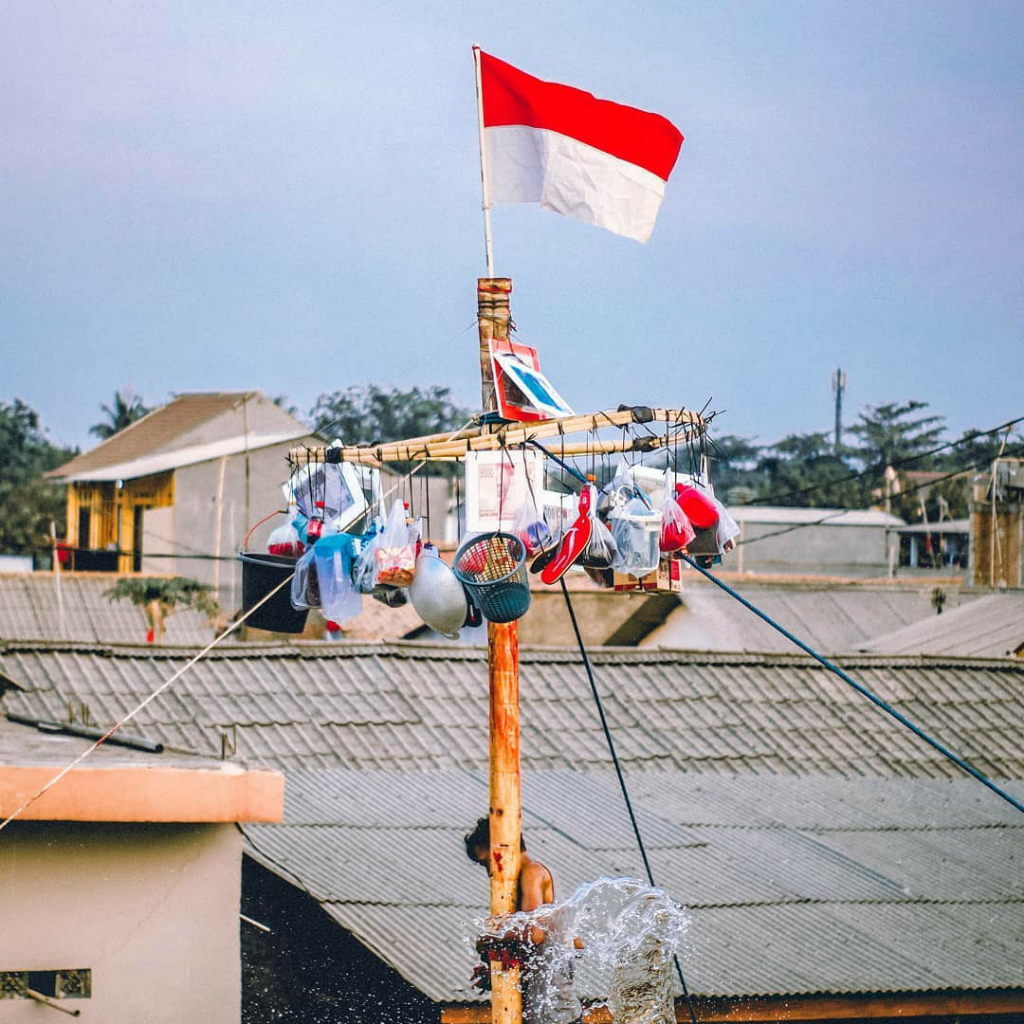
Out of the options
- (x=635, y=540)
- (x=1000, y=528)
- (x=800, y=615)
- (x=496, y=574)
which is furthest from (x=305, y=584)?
(x=1000, y=528)

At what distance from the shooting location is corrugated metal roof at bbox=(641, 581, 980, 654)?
18.5 meters

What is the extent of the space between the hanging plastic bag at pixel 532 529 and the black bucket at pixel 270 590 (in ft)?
4.20

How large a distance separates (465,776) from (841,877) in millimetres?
2461

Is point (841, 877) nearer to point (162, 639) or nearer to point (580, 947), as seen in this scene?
point (580, 947)

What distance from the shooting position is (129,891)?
6320 millimetres

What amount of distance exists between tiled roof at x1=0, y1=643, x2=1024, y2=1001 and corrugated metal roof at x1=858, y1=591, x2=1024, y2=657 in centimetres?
289

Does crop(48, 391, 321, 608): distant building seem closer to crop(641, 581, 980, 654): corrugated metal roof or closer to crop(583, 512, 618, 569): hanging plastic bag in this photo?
crop(641, 581, 980, 654): corrugated metal roof

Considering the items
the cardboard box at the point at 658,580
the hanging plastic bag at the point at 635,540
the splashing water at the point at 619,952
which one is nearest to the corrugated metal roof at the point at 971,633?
the splashing water at the point at 619,952

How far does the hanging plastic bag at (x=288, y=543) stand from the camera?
6422 millimetres

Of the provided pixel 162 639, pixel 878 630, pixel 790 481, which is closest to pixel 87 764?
pixel 878 630

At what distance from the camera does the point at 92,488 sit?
34688mm

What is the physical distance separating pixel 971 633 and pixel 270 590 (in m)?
11.5

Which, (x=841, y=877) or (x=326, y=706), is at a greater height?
(x=326, y=706)

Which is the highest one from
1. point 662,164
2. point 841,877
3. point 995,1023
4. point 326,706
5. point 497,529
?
point 662,164
